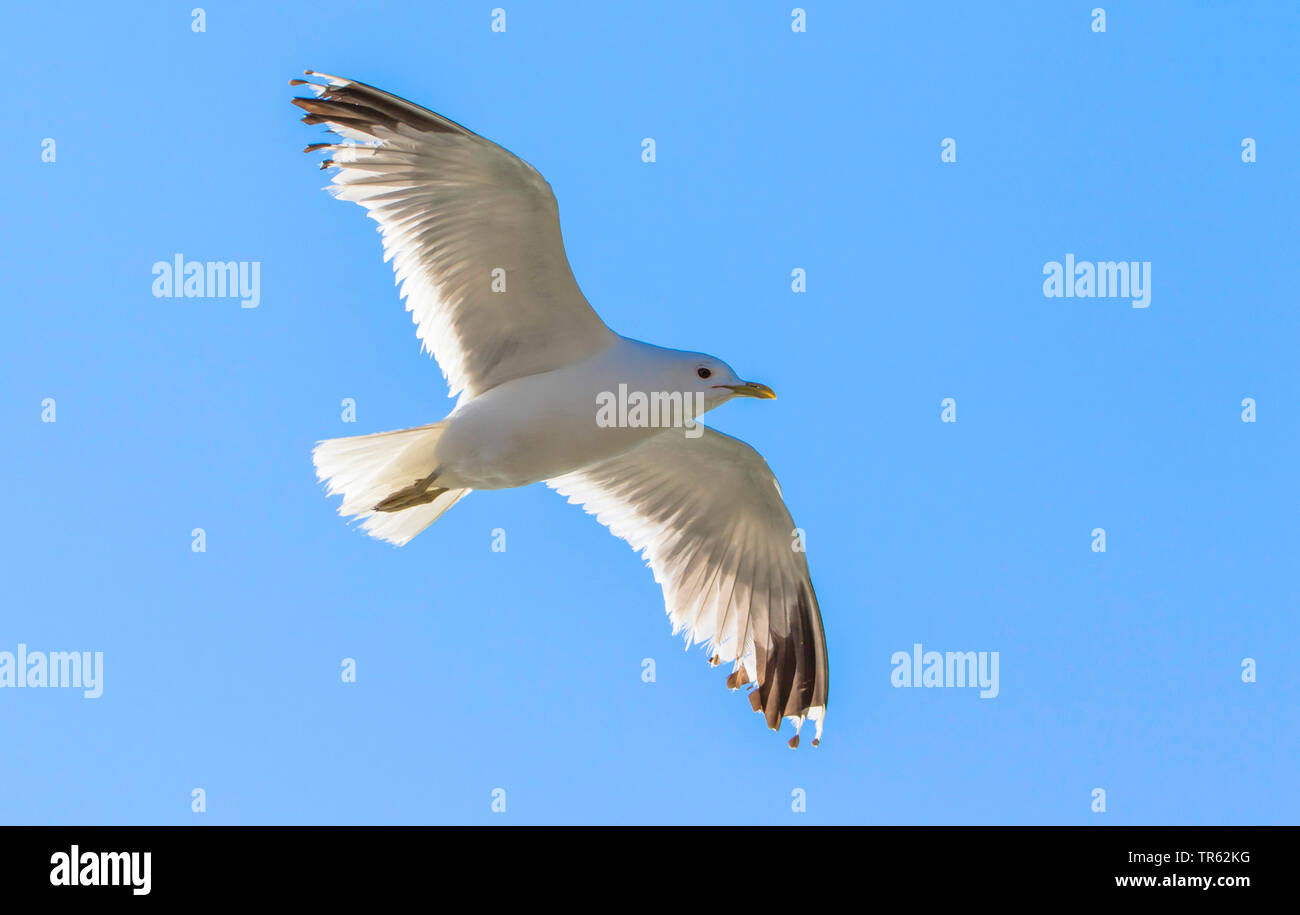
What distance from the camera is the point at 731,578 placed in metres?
7.18

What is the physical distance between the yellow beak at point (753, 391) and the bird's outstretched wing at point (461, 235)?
698 millimetres

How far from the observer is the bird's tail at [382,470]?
19.7ft

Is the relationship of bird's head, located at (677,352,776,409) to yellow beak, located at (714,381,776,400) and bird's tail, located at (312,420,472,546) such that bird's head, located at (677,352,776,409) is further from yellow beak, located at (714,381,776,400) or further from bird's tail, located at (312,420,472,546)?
bird's tail, located at (312,420,472,546)

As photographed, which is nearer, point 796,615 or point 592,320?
point 592,320

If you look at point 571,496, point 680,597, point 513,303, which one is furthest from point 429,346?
point 680,597

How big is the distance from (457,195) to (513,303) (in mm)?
541

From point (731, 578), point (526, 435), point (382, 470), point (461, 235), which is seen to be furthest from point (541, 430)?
point (731, 578)

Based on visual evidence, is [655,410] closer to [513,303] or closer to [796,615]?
[513,303]

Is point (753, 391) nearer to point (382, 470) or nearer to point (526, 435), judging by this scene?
point (526, 435)

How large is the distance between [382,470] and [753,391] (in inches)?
66.3

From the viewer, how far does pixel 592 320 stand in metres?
6.08

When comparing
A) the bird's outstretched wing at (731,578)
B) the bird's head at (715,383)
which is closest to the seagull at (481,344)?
the bird's head at (715,383)

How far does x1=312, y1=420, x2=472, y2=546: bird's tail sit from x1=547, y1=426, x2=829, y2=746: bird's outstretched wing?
1.18m

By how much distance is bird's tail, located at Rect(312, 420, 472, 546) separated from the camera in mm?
6000
